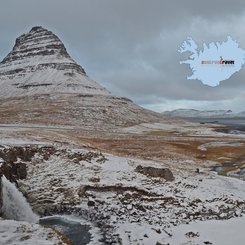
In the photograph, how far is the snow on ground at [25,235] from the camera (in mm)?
17875

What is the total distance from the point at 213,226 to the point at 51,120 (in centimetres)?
13156

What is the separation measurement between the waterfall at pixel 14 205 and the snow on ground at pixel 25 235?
18.6ft

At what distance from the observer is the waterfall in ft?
87.3

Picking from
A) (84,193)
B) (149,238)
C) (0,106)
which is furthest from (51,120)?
(149,238)

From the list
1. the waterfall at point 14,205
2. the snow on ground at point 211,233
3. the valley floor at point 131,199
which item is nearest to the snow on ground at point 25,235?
the valley floor at point 131,199

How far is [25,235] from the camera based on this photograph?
18.8 metres

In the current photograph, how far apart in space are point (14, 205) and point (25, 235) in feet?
31.2

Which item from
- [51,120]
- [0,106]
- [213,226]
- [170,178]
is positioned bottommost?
[213,226]

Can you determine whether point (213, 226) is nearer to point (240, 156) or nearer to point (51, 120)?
point (240, 156)

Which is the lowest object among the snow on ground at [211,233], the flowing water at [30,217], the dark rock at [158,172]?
the snow on ground at [211,233]

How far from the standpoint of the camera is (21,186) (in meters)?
30.5

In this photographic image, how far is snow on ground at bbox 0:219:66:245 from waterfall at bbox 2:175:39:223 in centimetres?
568

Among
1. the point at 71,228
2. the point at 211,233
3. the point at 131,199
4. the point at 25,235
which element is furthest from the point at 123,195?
the point at 25,235

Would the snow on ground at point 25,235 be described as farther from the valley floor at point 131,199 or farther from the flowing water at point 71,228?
the flowing water at point 71,228
